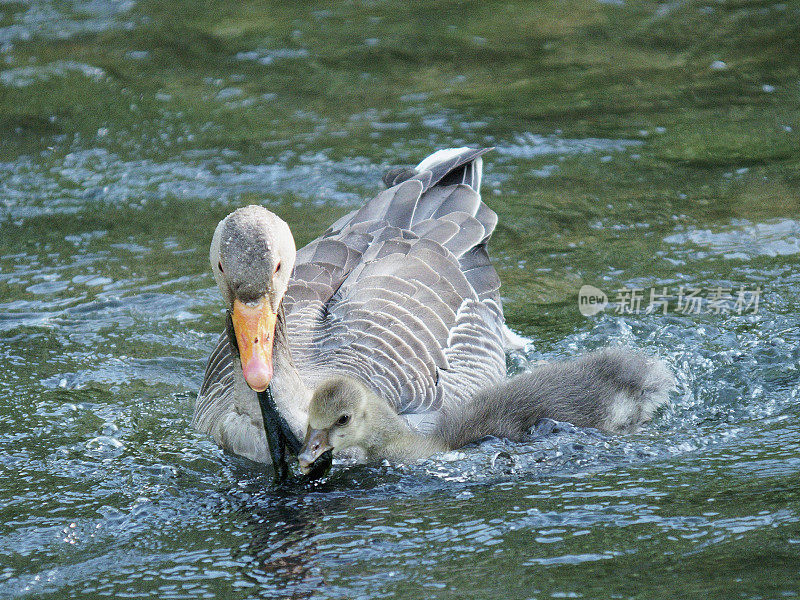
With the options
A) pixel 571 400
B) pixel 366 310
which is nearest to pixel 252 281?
pixel 366 310

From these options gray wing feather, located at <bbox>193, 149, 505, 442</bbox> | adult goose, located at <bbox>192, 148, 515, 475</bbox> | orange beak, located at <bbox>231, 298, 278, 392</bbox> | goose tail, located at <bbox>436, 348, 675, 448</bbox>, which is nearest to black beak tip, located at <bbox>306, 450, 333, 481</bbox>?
adult goose, located at <bbox>192, 148, 515, 475</bbox>

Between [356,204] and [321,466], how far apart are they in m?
4.63

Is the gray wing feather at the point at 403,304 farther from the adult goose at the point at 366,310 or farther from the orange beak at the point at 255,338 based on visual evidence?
the orange beak at the point at 255,338

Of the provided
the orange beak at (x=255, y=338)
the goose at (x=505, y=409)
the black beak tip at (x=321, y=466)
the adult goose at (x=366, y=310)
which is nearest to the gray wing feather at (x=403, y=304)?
the adult goose at (x=366, y=310)

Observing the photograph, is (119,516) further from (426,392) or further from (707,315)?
(707,315)

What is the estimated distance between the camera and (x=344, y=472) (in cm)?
643

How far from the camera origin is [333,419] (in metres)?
5.96

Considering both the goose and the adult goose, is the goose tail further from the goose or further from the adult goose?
the adult goose

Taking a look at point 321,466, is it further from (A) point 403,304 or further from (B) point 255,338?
(A) point 403,304

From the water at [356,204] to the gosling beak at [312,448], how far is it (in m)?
0.27

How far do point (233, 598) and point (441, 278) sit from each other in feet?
10.4

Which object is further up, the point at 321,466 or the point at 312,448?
the point at 312,448

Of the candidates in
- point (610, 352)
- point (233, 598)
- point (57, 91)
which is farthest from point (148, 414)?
point (57, 91)

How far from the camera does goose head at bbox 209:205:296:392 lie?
228 inches
